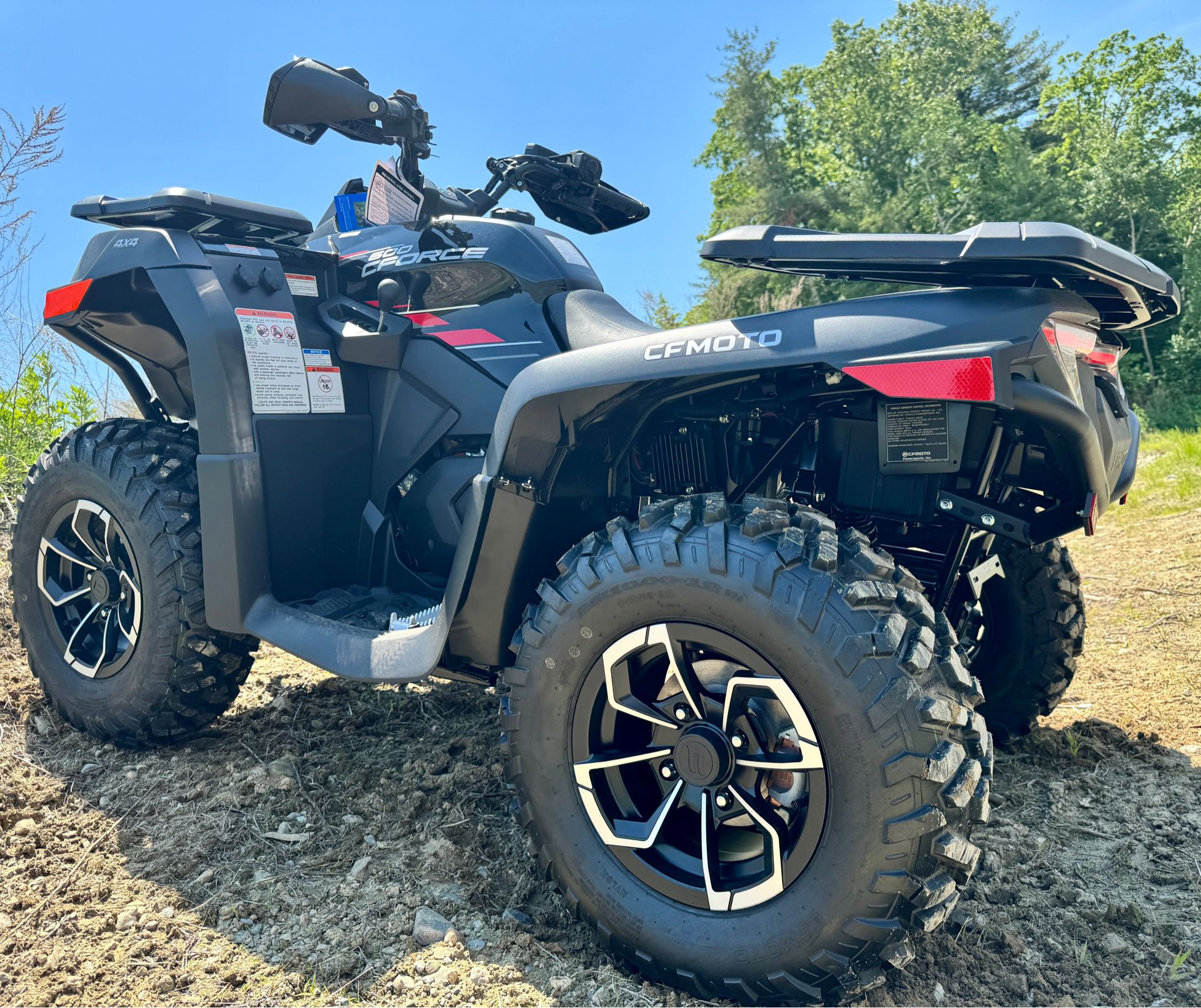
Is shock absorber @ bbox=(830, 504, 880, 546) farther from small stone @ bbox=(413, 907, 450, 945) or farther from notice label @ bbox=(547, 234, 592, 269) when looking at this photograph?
small stone @ bbox=(413, 907, 450, 945)

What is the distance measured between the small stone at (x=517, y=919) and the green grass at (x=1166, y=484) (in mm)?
5657

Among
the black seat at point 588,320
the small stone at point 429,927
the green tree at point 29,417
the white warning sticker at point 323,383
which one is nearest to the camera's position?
the small stone at point 429,927

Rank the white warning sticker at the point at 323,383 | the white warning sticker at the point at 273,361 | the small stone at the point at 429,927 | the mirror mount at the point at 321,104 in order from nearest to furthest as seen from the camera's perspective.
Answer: the small stone at the point at 429,927
the mirror mount at the point at 321,104
the white warning sticker at the point at 273,361
the white warning sticker at the point at 323,383

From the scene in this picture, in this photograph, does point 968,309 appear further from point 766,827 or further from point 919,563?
point 766,827

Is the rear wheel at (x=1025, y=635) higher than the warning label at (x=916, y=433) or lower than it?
lower

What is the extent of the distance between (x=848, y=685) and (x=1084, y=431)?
71 centimetres

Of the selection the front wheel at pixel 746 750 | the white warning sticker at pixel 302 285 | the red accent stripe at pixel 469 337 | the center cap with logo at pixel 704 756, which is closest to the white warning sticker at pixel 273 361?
the white warning sticker at pixel 302 285

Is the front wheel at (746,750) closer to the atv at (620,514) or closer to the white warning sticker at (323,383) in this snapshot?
the atv at (620,514)

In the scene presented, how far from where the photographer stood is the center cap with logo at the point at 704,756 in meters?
1.81

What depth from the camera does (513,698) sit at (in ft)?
6.77

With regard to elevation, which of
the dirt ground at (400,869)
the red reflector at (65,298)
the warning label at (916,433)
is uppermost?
the red reflector at (65,298)

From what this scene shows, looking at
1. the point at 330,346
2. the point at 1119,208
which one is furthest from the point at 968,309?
the point at 1119,208

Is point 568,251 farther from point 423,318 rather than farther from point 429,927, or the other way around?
point 429,927

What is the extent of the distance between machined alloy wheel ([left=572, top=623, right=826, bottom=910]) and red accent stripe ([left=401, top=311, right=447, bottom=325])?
1.47 m
